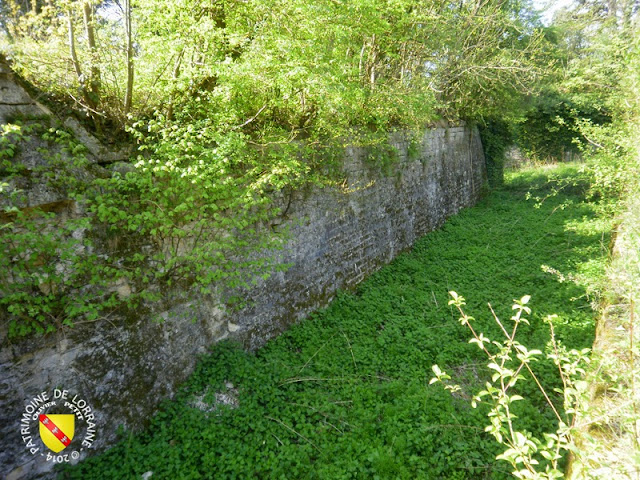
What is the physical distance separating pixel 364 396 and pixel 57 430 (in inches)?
121

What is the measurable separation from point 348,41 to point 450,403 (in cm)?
548

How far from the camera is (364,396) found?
4301 mm

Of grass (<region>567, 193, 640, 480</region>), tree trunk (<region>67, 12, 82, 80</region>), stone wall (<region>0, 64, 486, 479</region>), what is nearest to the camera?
grass (<region>567, 193, 640, 480</region>)

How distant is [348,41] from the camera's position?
581cm

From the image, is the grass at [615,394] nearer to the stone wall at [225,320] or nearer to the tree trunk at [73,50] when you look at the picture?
the stone wall at [225,320]

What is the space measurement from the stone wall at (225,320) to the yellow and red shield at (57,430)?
6cm

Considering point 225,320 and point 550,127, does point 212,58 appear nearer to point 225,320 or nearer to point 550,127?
point 225,320

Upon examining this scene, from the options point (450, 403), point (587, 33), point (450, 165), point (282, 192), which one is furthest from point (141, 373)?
point (587, 33)

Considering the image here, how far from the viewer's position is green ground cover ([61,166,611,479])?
338 centimetres

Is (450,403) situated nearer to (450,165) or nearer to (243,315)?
(243,315)

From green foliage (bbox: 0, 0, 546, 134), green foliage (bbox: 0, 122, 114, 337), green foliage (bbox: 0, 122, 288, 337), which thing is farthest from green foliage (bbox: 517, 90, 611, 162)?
green foliage (bbox: 0, 122, 114, 337)

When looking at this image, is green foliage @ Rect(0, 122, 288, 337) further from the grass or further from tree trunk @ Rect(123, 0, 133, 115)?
the grass

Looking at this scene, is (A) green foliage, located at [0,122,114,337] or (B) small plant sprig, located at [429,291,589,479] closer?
(B) small plant sprig, located at [429,291,589,479]

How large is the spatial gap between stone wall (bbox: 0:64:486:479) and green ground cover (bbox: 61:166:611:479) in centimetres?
25
